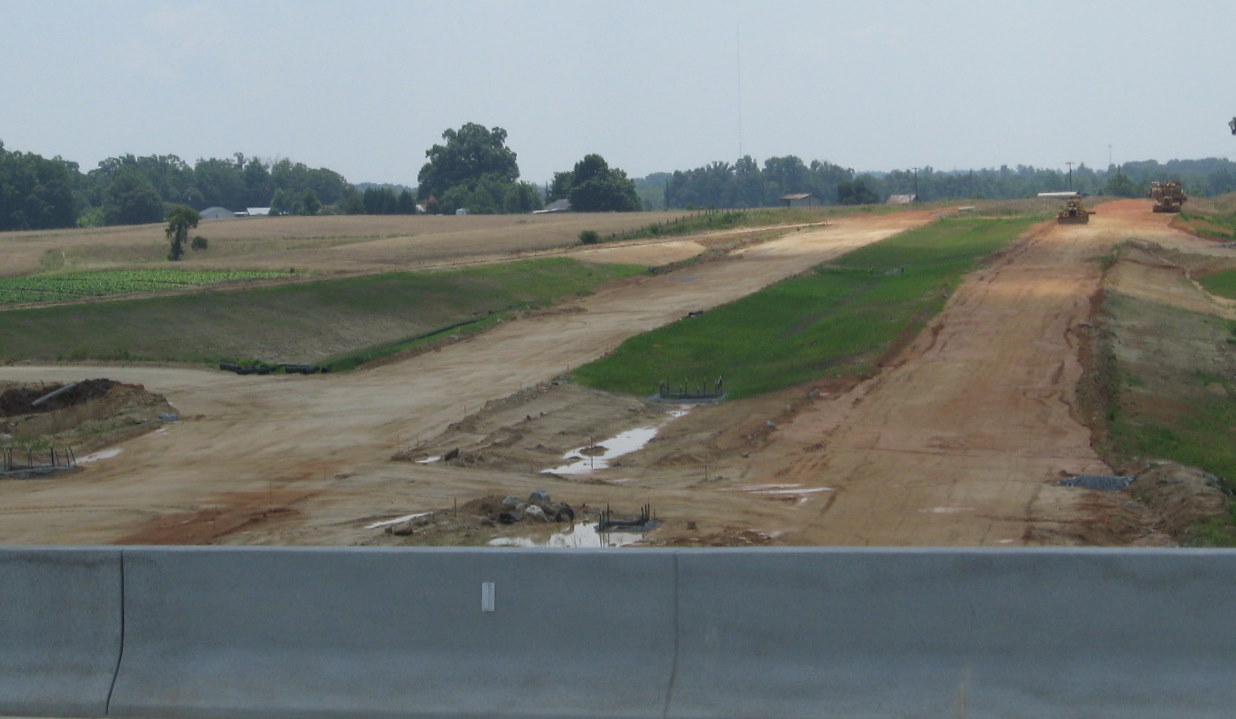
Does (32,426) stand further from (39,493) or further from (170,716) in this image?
(170,716)

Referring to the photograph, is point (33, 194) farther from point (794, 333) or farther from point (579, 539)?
point (579, 539)

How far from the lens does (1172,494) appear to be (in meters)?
18.2

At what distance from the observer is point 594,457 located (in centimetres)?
2467

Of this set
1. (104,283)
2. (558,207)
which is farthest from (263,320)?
(558,207)

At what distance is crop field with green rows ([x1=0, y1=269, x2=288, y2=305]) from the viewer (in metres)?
50.9

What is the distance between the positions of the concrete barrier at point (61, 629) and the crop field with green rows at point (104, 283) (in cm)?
4263

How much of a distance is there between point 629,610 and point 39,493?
16470 millimetres

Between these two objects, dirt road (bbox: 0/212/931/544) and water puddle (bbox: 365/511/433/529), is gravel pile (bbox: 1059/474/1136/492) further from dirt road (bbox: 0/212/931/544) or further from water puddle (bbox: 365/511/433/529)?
dirt road (bbox: 0/212/931/544)

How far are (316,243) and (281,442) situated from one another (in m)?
77.3

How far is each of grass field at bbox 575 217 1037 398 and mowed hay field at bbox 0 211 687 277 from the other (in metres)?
23.8

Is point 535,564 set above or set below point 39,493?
above

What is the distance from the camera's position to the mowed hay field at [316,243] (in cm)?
7731

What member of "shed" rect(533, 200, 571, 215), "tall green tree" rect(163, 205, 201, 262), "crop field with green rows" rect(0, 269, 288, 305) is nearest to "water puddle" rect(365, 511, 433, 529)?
"crop field with green rows" rect(0, 269, 288, 305)

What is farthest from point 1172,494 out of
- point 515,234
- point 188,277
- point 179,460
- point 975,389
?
point 515,234
